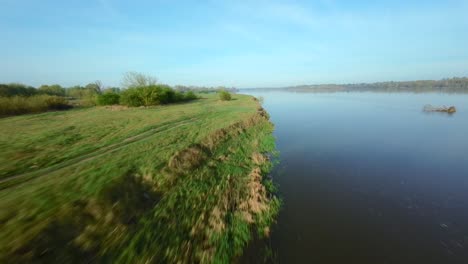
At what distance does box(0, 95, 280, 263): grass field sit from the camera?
4.34m

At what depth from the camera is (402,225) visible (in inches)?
243

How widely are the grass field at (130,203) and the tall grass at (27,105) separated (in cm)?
2711

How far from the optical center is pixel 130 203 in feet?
19.5

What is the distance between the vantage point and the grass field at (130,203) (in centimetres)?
434

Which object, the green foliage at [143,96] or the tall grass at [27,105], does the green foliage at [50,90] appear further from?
the green foliage at [143,96]

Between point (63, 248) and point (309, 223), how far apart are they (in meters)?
7.20

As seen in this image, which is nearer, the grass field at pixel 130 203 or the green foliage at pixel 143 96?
the grass field at pixel 130 203

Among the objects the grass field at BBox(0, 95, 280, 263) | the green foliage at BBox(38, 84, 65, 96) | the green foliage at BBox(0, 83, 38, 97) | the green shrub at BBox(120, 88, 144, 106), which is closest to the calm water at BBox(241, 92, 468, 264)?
the grass field at BBox(0, 95, 280, 263)

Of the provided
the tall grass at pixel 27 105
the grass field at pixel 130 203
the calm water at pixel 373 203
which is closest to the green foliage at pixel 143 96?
the tall grass at pixel 27 105

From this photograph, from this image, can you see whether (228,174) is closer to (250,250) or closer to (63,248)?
(250,250)

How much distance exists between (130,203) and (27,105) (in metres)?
40.5

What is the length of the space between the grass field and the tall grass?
27.1 meters

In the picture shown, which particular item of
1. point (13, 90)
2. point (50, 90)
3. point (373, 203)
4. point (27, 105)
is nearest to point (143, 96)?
point (27, 105)

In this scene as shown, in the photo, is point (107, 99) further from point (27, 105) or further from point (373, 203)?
point (373, 203)
